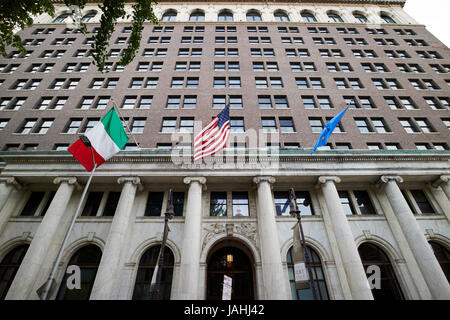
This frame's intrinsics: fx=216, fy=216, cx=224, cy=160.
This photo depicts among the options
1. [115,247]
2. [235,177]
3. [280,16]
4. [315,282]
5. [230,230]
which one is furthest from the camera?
[280,16]

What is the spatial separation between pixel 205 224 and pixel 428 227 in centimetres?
1584

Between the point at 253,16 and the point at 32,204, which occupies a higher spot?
the point at 253,16

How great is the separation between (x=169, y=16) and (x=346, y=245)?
40.6m

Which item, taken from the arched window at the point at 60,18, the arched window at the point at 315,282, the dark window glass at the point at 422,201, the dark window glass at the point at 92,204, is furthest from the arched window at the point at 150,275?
the arched window at the point at 60,18

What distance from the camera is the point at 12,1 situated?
462 inches

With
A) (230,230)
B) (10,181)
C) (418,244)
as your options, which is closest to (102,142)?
(230,230)

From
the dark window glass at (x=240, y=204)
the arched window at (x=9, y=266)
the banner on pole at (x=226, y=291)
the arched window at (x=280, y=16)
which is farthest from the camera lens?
the arched window at (x=280, y=16)

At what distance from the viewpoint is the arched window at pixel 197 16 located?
3539cm

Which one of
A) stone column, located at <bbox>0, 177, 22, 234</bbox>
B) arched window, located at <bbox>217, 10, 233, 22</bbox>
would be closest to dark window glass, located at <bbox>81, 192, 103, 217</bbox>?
stone column, located at <bbox>0, 177, 22, 234</bbox>

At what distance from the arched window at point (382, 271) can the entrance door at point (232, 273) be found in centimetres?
777

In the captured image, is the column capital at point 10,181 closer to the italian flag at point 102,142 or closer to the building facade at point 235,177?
the building facade at point 235,177

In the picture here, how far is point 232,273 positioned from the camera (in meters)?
14.7

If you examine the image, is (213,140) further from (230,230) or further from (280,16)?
(280,16)
